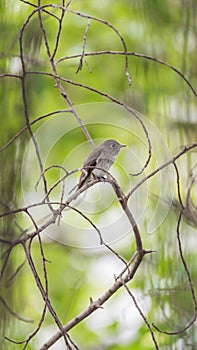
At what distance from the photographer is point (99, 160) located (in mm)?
732

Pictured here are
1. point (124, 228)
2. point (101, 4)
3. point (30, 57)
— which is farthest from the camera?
point (101, 4)

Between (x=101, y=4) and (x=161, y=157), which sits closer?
(x=161, y=157)

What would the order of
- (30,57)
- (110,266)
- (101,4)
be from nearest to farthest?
(30,57) → (101,4) → (110,266)

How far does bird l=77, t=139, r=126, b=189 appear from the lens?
0.70m

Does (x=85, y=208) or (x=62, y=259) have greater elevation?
(x=85, y=208)

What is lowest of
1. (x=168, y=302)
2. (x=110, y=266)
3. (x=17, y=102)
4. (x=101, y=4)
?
(x=110, y=266)

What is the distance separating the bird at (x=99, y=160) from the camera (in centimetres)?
70

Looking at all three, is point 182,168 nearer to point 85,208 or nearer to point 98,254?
point 85,208

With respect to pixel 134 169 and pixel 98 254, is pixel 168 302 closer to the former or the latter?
pixel 134 169

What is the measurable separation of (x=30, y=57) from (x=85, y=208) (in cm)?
17

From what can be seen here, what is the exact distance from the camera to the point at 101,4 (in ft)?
5.75

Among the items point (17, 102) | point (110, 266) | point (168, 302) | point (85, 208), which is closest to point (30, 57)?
point (17, 102)

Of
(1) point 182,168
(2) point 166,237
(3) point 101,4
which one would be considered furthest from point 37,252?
(2) point 166,237

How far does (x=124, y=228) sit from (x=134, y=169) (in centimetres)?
8
